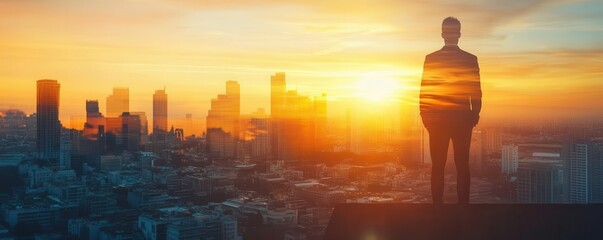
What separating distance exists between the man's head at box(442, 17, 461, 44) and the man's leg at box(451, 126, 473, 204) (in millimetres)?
599

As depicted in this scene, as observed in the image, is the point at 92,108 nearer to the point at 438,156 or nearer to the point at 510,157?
the point at 510,157

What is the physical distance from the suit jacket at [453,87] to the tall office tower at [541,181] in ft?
14.1

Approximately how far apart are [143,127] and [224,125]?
2611 millimetres

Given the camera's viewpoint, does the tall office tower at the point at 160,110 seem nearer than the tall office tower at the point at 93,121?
Yes

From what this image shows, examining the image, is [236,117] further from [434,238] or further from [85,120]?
[434,238]

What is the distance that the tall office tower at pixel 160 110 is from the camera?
14027 mm

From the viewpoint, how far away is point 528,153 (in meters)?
9.48

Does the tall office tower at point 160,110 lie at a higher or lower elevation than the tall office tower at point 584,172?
higher

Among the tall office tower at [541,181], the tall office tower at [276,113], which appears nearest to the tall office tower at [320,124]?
the tall office tower at [276,113]

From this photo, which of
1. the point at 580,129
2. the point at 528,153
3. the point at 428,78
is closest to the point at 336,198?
the point at 528,153

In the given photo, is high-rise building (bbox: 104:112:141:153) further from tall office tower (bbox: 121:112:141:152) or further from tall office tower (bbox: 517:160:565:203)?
tall office tower (bbox: 517:160:565:203)

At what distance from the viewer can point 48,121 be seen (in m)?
13.7

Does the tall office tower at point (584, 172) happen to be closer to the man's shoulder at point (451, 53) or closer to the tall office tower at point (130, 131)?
the man's shoulder at point (451, 53)

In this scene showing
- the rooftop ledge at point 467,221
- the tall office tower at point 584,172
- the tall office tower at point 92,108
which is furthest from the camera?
the tall office tower at point 92,108
